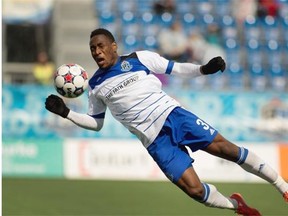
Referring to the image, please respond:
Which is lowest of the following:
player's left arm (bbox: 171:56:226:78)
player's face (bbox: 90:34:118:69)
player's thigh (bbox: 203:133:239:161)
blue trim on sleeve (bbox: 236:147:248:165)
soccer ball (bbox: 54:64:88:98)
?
blue trim on sleeve (bbox: 236:147:248:165)

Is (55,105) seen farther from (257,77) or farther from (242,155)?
(257,77)

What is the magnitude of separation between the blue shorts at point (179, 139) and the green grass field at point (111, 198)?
2.47 metres

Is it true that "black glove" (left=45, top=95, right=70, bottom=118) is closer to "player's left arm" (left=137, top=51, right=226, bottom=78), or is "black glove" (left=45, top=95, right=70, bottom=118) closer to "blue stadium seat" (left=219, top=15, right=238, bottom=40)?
"player's left arm" (left=137, top=51, right=226, bottom=78)

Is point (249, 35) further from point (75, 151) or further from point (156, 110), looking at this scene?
point (156, 110)

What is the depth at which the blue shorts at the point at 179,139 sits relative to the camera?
7.25m

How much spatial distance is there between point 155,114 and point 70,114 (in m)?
0.80

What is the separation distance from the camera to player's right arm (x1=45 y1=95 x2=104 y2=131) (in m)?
7.14

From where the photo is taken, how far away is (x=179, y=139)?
737cm

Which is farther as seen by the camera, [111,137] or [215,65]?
[111,137]

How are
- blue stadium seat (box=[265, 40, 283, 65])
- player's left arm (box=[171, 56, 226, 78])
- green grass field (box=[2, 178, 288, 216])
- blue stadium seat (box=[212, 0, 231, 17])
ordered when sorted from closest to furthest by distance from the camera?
player's left arm (box=[171, 56, 226, 78]) < green grass field (box=[2, 178, 288, 216]) < blue stadium seat (box=[265, 40, 283, 65]) < blue stadium seat (box=[212, 0, 231, 17])

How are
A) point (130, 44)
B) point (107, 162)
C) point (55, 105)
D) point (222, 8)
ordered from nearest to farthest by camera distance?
point (55, 105)
point (107, 162)
point (130, 44)
point (222, 8)

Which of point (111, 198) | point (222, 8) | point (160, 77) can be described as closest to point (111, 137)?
point (160, 77)

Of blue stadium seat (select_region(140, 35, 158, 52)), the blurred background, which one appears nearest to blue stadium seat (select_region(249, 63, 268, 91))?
the blurred background

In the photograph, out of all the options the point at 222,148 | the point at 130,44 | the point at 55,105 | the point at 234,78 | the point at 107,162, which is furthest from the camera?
the point at 130,44
